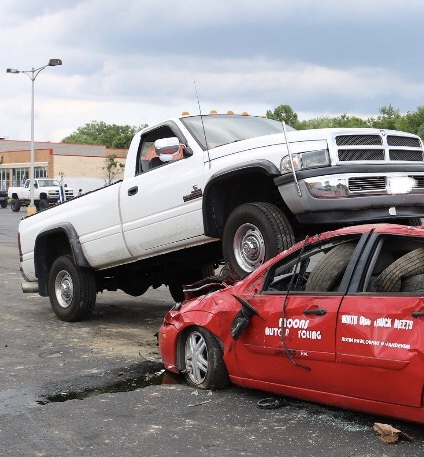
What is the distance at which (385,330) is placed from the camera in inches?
198

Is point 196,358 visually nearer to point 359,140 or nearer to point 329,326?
point 329,326

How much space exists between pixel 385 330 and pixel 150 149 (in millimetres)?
4607

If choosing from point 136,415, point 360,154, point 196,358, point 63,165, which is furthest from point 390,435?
point 63,165

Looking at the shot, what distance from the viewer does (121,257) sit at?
9.21m

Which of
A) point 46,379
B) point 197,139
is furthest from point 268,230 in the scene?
point 46,379

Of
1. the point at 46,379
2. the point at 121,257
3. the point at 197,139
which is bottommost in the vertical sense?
the point at 46,379

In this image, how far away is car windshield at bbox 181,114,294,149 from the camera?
813cm

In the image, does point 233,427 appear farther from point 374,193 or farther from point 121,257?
point 121,257

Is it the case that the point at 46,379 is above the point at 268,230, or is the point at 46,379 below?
below

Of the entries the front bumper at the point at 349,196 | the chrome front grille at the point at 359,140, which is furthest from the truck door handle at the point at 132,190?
the chrome front grille at the point at 359,140

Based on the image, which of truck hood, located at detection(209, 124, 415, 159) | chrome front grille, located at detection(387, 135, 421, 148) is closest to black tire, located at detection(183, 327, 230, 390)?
truck hood, located at detection(209, 124, 415, 159)

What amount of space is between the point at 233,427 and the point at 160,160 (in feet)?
12.5

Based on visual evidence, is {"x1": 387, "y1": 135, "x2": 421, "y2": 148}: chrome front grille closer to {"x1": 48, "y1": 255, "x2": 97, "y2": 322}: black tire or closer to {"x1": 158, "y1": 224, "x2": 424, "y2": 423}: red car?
{"x1": 158, "y1": 224, "x2": 424, "y2": 423}: red car

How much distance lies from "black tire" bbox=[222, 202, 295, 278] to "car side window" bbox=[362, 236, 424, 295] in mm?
1469
